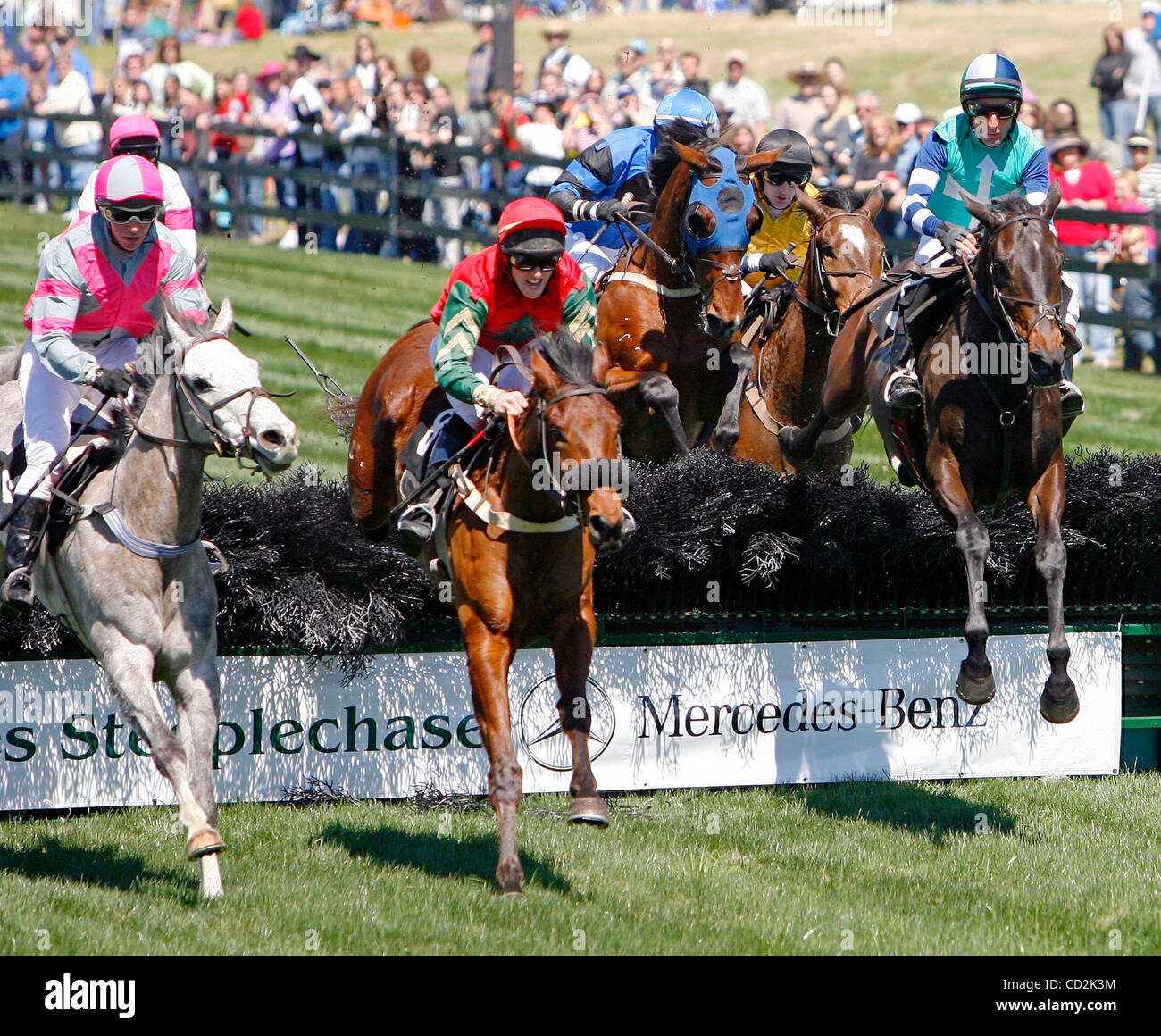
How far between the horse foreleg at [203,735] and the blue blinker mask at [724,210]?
12.2 feet

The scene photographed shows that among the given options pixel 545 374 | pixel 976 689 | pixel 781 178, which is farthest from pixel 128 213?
pixel 781 178

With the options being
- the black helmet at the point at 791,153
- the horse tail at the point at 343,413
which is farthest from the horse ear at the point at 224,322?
the black helmet at the point at 791,153

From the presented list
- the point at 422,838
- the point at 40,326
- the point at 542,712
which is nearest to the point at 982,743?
the point at 542,712

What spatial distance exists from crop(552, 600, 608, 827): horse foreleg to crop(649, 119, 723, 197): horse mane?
3.49m

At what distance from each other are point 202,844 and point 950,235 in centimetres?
437

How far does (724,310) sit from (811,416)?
5.23 ft

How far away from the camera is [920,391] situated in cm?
812

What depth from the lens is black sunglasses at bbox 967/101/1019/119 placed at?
8.16m

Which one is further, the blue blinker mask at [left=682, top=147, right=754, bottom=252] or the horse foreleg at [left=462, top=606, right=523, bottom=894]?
the blue blinker mask at [left=682, top=147, right=754, bottom=252]

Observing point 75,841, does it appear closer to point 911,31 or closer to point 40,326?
point 40,326

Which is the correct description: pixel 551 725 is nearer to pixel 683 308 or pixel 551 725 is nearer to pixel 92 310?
pixel 683 308

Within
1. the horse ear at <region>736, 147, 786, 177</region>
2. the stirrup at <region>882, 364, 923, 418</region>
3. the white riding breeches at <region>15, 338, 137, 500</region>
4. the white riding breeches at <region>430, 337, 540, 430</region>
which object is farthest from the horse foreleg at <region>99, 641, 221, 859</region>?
the horse ear at <region>736, 147, 786, 177</region>

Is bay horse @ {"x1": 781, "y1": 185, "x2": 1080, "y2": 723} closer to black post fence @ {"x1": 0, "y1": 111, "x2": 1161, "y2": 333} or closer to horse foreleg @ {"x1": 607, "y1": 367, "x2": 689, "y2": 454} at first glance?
horse foreleg @ {"x1": 607, "y1": 367, "x2": 689, "y2": 454}

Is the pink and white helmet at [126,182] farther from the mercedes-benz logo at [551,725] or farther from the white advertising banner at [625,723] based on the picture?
the mercedes-benz logo at [551,725]
